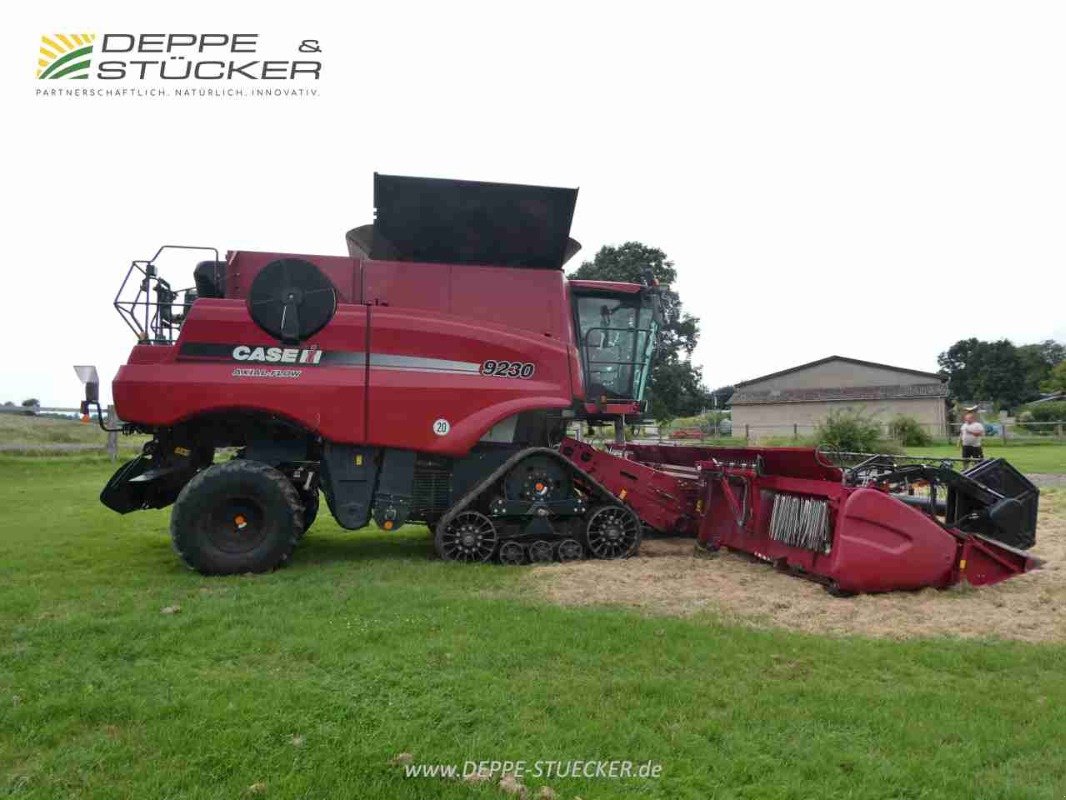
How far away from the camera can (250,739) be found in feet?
10.6

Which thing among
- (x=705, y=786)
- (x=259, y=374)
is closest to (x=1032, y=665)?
(x=705, y=786)

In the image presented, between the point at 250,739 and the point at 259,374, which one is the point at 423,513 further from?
the point at 250,739

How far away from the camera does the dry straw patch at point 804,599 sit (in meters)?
5.19

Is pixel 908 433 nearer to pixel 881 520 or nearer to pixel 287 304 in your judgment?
pixel 881 520

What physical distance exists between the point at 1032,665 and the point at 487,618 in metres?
3.31

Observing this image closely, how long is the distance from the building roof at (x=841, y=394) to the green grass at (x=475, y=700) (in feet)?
143

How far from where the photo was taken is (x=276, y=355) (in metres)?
7.14

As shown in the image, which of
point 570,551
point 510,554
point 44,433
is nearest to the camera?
point 510,554

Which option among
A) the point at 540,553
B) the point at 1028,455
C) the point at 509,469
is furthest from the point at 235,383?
the point at 1028,455

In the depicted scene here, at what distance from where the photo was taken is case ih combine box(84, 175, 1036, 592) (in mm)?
6895

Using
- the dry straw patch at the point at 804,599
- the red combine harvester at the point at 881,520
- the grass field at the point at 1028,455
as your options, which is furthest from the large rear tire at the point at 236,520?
the grass field at the point at 1028,455

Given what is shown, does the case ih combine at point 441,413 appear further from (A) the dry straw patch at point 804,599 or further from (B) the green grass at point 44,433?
(B) the green grass at point 44,433

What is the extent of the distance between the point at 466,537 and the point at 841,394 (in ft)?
152

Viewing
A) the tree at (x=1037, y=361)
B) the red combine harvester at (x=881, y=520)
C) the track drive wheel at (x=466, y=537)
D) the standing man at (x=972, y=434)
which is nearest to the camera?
the red combine harvester at (x=881, y=520)
